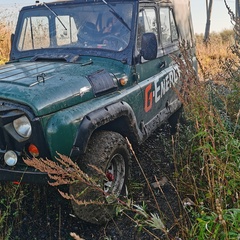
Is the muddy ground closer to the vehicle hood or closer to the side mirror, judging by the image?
the vehicle hood

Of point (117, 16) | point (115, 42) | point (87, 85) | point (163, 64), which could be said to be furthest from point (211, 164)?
point (163, 64)

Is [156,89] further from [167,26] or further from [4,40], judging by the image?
[4,40]

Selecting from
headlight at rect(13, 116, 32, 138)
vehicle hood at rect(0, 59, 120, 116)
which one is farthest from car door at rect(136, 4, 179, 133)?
headlight at rect(13, 116, 32, 138)

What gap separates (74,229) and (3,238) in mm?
571

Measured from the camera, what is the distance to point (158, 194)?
11.5 feet

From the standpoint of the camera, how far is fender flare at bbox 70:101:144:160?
263 centimetres

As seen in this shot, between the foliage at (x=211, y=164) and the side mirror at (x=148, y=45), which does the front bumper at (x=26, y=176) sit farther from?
the side mirror at (x=148, y=45)

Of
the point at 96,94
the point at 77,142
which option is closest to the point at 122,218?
the point at 77,142

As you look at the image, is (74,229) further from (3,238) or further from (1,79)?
(1,79)

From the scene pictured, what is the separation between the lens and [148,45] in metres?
3.40

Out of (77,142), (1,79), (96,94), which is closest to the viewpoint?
(77,142)

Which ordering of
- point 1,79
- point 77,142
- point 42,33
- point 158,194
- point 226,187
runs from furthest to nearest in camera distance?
point 42,33, point 158,194, point 1,79, point 77,142, point 226,187

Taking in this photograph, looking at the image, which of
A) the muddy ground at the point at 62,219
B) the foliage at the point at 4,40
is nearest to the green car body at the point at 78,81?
the muddy ground at the point at 62,219

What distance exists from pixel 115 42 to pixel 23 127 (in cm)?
151
